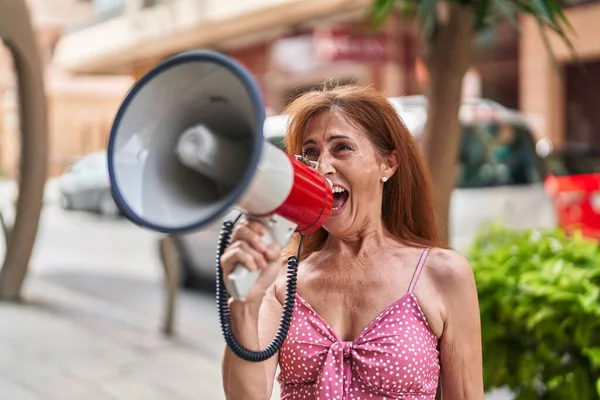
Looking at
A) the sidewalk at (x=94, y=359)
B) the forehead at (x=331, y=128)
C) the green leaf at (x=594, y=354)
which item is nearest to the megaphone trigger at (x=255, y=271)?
the forehead at (x=331, y=128)

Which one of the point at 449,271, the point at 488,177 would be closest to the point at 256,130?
the point at 449,271

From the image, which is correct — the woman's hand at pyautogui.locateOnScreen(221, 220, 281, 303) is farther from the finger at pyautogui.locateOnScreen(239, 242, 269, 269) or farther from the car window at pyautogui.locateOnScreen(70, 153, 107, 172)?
the car window at pyautogui.locateOnScreen(70, 153, 107, 172)

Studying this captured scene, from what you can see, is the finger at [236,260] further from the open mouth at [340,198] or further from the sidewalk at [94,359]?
the sidewalk at [94,359]

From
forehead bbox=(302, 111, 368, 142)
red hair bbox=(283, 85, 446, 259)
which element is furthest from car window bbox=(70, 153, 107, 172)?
forehead bbox=(302, 111, 368, 142)

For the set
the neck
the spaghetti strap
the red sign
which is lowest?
the spaghetti strap

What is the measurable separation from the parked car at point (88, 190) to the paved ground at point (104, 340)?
684 centimetres

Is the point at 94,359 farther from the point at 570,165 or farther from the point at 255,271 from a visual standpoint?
the point at 570,165

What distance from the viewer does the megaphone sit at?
125cm

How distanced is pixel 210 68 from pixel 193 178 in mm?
194

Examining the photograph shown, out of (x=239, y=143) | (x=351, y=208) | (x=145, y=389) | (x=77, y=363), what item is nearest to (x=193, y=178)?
(x=239, y=143)

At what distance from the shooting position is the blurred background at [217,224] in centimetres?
512

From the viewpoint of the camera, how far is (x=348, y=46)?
42.6 ft

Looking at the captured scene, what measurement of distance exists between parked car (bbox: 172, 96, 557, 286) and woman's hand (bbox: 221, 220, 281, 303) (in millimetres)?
5731

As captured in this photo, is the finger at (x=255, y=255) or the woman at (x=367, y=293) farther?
the woman at (x=367, y=293)
